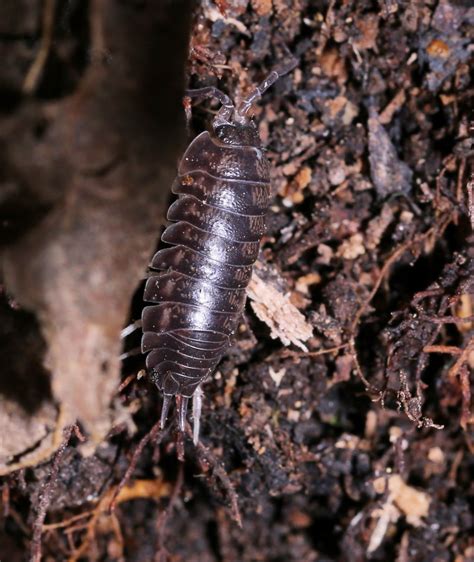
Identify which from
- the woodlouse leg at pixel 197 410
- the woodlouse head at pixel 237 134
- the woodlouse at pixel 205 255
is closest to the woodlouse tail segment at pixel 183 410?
the woodlouse leg at pixel 197 410

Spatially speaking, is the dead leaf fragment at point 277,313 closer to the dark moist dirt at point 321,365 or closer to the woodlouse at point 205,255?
the dark moist dirt at point 321,365

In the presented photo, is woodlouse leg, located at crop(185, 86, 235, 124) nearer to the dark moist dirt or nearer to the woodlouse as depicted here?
the woodlouse

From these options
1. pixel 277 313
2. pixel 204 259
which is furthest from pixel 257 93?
pixel 277 313

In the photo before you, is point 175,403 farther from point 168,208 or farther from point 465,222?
point 465,222

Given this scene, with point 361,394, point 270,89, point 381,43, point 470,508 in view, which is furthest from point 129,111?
point 470,508

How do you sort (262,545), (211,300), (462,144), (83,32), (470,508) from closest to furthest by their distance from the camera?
(83,32)
(211,300)
(462,144)
(470,508)
(262,545)

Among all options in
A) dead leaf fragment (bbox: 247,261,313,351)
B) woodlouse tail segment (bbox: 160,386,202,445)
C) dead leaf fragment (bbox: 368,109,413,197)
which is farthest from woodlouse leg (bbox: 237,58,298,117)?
woodlouse tail segment (bbox: 160,386,202,445)

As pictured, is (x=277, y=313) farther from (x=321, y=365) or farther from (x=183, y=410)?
(x=183, y=410)
